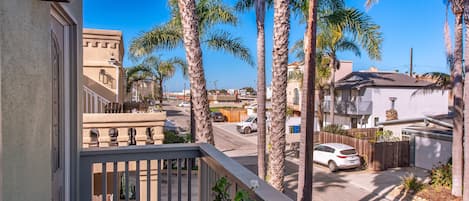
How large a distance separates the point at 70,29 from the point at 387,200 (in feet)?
33.2

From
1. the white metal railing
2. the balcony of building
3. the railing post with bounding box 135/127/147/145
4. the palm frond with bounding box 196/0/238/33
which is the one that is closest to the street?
the palm frond with bounding box 196/0/238/33

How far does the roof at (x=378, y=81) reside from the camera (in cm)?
2161

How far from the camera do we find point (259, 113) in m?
8.41

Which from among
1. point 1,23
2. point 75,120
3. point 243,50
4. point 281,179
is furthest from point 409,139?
point 1,23

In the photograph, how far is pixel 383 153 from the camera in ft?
45.2

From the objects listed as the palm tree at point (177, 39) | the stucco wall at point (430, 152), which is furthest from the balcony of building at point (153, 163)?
the stucco wall at point (430, 152)

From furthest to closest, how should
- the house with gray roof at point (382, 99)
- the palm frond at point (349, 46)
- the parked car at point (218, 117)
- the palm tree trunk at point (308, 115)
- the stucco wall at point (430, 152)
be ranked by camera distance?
the parked car at point (218, 117) < the house with gray roof at point (382, 99) < the palm frond at point (349, 46) < the stucco wall at point (430, 152) < the palm tree trunk at point (308, 115)

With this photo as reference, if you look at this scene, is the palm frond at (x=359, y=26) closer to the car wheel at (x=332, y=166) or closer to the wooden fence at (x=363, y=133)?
the car wheel at (x=332, y=166)

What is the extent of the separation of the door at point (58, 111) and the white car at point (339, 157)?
1197 centimetres

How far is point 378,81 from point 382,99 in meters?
1.21

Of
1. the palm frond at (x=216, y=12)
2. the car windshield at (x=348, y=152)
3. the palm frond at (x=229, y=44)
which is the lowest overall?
the car windshield at (x=348, y=152)

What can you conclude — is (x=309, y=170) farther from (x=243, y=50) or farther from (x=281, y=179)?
(x=243, y=50)

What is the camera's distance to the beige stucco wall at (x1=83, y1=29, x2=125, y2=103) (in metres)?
8.84

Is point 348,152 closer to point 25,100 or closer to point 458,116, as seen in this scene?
point 458,116
